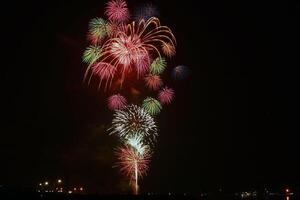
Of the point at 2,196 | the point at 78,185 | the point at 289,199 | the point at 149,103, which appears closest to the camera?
the point at 2,196

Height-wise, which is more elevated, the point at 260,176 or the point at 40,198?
the point at 260,176

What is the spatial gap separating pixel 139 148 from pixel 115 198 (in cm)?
1276

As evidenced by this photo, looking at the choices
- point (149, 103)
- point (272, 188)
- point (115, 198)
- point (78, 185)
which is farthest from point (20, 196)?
point (272, 188)

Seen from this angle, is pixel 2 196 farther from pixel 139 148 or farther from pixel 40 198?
pixel 139 148

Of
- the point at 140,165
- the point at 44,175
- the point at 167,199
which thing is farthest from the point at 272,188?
the point at 167,199

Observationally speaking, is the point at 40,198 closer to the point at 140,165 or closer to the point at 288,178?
the point at 140,165

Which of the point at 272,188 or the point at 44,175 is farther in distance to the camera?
the point at 272,188

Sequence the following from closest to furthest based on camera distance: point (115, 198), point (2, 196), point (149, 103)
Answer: point (2, 196)
point (115, 198)
point (149, 103)

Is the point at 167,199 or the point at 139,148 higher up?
the point at 139,148

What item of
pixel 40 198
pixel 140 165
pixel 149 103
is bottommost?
pixel 40 198

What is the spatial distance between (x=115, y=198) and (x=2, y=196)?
5583 millimetres

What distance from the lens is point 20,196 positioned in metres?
20.6

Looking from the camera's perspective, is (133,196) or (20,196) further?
(133,196)

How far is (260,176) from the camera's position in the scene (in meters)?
78.3
